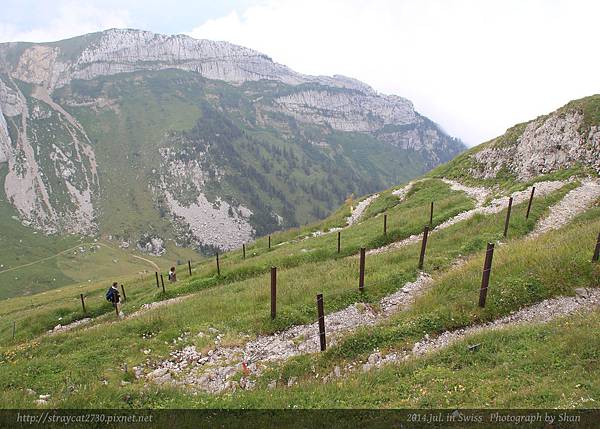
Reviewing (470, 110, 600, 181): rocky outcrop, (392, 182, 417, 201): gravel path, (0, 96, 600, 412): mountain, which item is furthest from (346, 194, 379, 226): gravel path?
(0, 96, 600, 412): mountain

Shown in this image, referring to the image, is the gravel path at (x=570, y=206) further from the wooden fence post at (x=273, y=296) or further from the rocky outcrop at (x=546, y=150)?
the wooden fence post at (x=273, y=296)

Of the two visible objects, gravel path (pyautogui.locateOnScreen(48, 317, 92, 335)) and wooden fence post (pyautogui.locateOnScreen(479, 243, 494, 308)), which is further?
gravel path (pyautogui.locateOnScreen(48, 317, 92, 335))

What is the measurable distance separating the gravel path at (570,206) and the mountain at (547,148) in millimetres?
5403

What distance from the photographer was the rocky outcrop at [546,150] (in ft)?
138

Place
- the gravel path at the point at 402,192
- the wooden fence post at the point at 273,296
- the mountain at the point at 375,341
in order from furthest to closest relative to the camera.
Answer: the gravel path at the point at 402,192
the wooden fence post at the point at 273,296
the mountain at the point at 375,341

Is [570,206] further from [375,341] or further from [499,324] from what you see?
[375,341]

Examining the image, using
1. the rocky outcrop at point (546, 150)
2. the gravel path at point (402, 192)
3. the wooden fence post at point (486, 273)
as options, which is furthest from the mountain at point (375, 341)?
the gravel path at point (402, 192)

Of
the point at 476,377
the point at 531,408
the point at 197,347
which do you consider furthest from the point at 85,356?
the point at 531,408

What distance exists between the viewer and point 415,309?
17672mm

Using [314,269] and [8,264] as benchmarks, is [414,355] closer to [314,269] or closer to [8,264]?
[314,269]

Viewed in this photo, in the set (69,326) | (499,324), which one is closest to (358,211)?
(69,326)

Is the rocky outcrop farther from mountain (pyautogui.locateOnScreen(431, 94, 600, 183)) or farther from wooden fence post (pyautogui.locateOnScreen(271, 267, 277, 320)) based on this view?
wooden fence post (pyautogui.locateOnScreen(271, 267, 277, 320))

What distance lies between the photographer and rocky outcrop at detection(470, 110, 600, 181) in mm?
42094

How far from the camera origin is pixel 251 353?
1720cm
